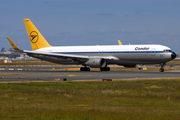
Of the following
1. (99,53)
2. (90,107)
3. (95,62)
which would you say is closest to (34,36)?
(99,53)

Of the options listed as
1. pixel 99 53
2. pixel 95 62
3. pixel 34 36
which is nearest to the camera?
pixel 95 62

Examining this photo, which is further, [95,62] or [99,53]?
[99,53]

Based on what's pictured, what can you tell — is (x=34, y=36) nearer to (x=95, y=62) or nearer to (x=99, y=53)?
(x=99, y=53)

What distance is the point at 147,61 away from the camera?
56.0 m

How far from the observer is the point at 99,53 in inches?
2345

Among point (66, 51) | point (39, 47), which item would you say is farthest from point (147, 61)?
point (39, 47)

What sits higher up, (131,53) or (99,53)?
(99,53)

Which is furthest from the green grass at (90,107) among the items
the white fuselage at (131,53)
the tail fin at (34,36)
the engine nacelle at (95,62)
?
the tail fin at (34,36)

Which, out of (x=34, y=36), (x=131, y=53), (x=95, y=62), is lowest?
(x=95, y=62)

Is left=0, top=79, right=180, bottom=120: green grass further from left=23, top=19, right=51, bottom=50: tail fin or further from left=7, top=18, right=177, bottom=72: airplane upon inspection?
left=23, top=19, right=51, bottom=50: tail fin

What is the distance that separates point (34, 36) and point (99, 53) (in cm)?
1536

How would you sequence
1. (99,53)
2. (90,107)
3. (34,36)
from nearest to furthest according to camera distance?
(90,107) < (99,53) < (34,36)

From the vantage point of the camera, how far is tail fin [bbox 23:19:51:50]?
212 feet

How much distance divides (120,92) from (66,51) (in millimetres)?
40508
